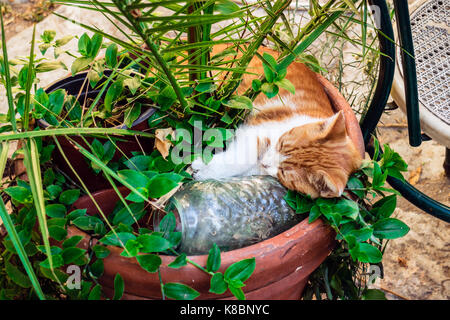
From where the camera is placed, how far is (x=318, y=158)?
3.62ft

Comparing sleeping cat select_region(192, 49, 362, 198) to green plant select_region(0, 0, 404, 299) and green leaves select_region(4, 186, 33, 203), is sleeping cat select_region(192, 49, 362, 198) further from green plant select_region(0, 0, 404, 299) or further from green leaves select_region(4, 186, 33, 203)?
green leaves select_region(4, 186, 33, 203)

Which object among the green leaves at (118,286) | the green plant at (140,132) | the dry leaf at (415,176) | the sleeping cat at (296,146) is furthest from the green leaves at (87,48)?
the dry leaf at (415,176)

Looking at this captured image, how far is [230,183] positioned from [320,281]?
1.07 ft

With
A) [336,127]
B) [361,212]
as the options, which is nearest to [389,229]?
[361,212]

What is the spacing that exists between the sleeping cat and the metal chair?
117mm

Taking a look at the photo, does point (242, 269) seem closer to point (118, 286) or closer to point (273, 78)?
point (118, 286)

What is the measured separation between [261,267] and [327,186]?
9.7 inches

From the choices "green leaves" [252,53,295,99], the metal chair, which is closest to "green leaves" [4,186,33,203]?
"green leaves" [252,53,295,99]

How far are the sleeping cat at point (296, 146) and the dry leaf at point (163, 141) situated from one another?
10cm

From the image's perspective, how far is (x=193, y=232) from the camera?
86cm

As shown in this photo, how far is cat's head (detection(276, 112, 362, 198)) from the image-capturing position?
3.11 feet

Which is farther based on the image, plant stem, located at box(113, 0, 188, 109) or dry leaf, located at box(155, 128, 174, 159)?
dry leaf, located at box(155, 128, 174, 159)

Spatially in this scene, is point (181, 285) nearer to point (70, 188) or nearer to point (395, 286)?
point (70, 188)

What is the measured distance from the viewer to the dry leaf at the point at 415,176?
1.73 metres
